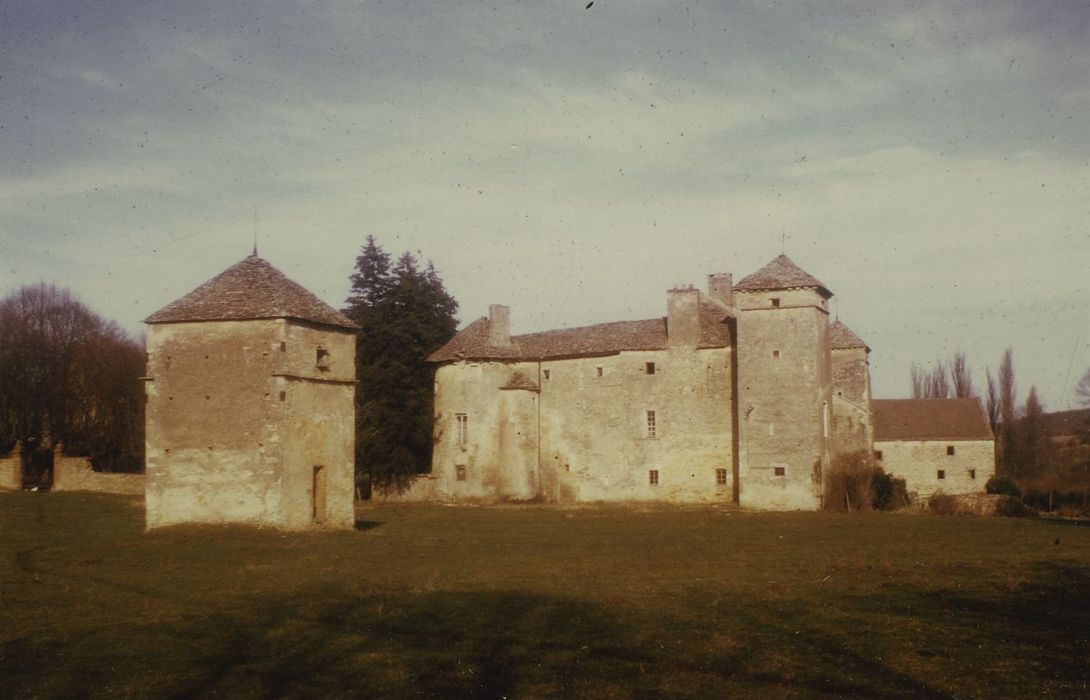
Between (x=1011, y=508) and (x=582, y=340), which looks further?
(x=582, y=340)

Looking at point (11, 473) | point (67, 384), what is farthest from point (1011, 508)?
point (67, 384)

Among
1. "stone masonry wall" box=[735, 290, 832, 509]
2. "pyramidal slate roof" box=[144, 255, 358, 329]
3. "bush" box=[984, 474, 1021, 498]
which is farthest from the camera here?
"bush" box=[984, 474, 1021, 498]

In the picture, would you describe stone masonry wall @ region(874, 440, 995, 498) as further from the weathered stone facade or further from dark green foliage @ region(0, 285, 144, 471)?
dark green foliage @ region(0, 285, 144, 471)

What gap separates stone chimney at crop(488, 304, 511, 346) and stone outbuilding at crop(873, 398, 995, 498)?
78.7ft

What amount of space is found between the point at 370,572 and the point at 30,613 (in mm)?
6850


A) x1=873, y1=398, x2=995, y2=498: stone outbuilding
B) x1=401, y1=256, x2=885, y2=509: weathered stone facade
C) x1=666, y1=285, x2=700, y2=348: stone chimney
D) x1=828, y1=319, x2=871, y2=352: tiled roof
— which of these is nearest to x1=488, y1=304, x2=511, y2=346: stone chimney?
x1=401, y1=256, x2=885, y2=509: weathered stone facade

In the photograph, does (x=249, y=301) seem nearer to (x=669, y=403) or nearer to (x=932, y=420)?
(x=669, y=403)

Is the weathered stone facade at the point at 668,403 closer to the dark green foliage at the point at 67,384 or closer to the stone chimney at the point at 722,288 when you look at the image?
the stone chimney at the point at 722,288

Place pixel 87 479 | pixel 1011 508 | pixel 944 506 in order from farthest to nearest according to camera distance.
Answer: pixel 87 479 → pixel 1011 508 → pixel 944 506

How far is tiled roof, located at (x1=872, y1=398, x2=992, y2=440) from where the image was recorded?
57.3 meters

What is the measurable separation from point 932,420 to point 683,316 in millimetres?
22262

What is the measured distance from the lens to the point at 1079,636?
13.3 m

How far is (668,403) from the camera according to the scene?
46094 millimetres

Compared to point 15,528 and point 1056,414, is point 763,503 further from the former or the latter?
point 1056,414
